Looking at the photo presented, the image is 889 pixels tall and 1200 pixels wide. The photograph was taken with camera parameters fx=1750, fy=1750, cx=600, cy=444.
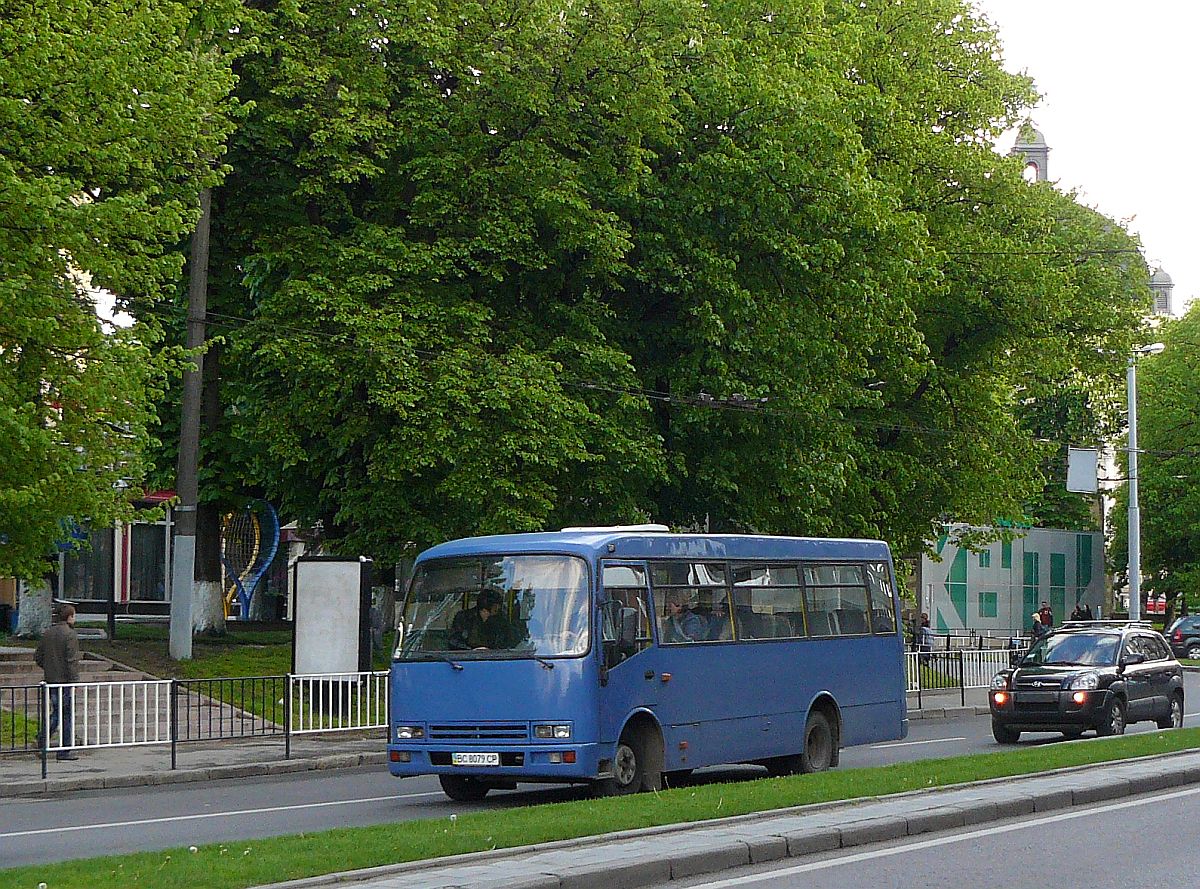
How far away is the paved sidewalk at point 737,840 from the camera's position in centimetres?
1030

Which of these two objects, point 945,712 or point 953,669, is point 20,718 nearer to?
point 945,712

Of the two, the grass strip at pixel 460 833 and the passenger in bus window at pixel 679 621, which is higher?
the passenger in bus window at pixel 679 621

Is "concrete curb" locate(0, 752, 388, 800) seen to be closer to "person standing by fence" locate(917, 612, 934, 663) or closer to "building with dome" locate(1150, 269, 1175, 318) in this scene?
"person standing by fence" locate(917, 612, 934, 663)

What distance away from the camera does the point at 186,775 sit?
2048 cm

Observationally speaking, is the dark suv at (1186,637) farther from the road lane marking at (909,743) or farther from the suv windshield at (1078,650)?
the road lane marking at (909,743)

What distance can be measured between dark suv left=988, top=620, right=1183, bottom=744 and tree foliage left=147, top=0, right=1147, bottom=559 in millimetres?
7586

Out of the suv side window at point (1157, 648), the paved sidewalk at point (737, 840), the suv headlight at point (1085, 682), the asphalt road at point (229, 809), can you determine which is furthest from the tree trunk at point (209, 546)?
the paved sidewalk at point (737, 840)

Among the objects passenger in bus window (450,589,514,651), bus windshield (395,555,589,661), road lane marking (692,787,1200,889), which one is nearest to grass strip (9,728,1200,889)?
road lane marking (692,787,1200,889)

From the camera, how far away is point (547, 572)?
55.4 feet

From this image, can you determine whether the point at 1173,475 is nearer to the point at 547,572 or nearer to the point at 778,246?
the point at 778,246

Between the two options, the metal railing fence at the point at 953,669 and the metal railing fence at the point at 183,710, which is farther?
the metal railing fence at the point at 953,669

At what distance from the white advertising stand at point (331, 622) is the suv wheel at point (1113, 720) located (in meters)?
10.9

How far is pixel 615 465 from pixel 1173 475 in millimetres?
48867

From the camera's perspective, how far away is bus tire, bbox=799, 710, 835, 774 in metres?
20.1
